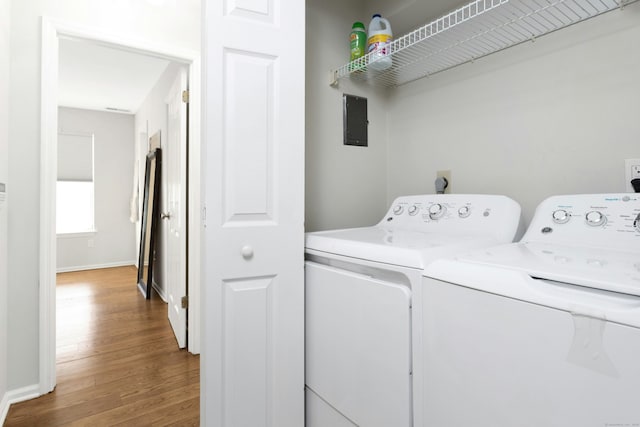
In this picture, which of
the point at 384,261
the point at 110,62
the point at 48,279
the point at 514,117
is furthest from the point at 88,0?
the point at 514,117

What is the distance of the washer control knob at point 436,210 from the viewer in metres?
1.39

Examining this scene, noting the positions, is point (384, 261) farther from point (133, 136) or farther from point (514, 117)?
point (133, 136)

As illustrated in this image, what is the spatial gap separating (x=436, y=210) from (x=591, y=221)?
52 centimetres

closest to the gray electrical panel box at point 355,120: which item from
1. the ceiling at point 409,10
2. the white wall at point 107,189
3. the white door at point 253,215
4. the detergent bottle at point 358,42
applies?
the detergent bottle at point 358,42

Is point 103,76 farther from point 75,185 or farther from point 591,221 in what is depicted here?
point 591,221

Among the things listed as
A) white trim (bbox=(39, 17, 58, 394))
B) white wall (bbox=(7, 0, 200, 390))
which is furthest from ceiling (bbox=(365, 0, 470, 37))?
white trim (bbox=(39, 17, 58, 394))

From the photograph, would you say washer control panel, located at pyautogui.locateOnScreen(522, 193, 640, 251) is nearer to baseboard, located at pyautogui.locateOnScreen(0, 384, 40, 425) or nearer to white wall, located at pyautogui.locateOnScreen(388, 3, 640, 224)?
white wall, located at pyautogui.locateOnScreen(388, 3, 640, 224)

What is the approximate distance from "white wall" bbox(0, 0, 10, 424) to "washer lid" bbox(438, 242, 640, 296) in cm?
192

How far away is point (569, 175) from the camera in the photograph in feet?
4.05

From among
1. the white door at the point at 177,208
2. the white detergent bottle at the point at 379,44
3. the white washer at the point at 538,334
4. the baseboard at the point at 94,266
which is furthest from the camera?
the baseboard at the point at 94,266

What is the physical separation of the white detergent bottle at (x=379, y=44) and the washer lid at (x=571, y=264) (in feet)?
3.23

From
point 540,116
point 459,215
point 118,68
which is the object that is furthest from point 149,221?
point 540,116

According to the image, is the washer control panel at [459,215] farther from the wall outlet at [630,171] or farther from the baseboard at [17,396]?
the baseboard at [17,396]

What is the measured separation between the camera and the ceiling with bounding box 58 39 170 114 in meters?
3.21
